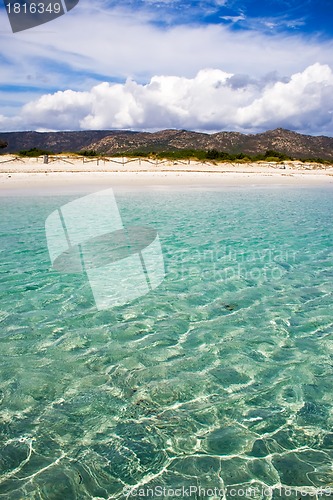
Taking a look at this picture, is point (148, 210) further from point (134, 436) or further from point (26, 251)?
point (134, 436)

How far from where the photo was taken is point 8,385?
488 cm

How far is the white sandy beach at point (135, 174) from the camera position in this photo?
34.6m

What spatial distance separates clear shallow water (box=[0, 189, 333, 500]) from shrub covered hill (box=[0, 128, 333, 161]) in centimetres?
10864

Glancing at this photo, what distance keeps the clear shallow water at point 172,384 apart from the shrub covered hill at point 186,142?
356 ft

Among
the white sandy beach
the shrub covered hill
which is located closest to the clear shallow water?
the white sandy beach

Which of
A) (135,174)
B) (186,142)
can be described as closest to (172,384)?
(135,174)

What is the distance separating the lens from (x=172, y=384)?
4.88 meters

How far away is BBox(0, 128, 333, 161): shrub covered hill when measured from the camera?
123m

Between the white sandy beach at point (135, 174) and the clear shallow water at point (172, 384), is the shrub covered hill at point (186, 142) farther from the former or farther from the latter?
the clear shallow water at point (172, 384)

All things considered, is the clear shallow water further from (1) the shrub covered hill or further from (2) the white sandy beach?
(1) the shrub covered hill

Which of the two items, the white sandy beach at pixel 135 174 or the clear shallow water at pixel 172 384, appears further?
the white sandy beach at pixel 135 174

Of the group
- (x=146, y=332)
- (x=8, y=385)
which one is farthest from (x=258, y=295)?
(x=8, y=385)

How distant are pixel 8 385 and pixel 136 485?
2.26 m

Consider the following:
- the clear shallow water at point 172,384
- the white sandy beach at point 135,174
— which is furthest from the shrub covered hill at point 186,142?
the clear shallow water at point 172,384
